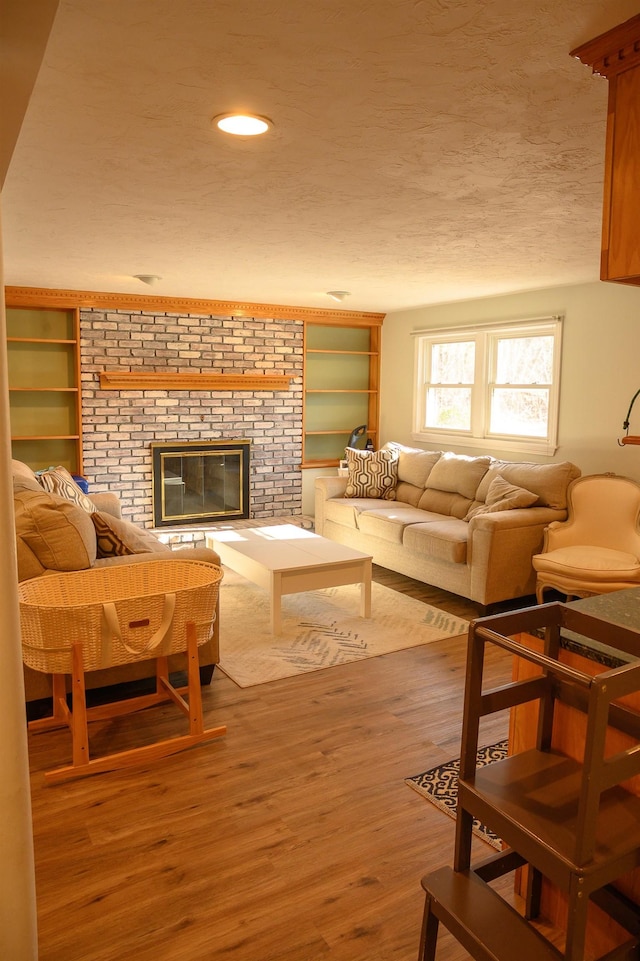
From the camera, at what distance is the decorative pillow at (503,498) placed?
489 centimetres

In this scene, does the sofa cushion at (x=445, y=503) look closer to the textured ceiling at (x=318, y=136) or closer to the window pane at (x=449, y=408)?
the window pane at (x=449, y=408)

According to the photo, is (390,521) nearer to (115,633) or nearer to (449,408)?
(449,408)

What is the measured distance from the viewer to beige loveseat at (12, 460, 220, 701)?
9.80 ft

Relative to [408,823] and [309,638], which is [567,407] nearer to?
[309,638]

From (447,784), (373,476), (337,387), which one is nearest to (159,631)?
Result: (447,784)

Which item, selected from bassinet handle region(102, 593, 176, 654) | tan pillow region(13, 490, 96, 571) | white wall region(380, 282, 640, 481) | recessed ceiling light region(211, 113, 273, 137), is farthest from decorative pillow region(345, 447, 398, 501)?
recessed ceiling light region(211, 113, 273, 137)

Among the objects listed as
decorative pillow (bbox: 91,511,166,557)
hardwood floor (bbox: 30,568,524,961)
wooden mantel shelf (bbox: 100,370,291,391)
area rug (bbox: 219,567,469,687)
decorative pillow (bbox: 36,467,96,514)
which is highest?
wooden mantel shelf (bbox: 100,370,291,391)

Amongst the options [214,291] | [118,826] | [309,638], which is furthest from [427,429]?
[118,826]

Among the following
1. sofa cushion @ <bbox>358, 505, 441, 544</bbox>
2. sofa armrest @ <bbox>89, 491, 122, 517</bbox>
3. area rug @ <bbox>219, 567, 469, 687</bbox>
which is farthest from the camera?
sofa cushion @ <bbox>358, 505, 441, 544</bbox>

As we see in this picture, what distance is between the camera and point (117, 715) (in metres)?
3.09

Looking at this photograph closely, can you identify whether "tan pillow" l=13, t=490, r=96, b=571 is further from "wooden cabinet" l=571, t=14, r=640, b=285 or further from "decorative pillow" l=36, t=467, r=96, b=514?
"wooden cabinet" l=571, t=14, r=640, b=285

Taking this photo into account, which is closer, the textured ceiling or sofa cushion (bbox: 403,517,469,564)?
the textured ceiling

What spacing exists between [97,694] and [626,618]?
252 cm

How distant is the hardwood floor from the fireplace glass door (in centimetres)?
364
